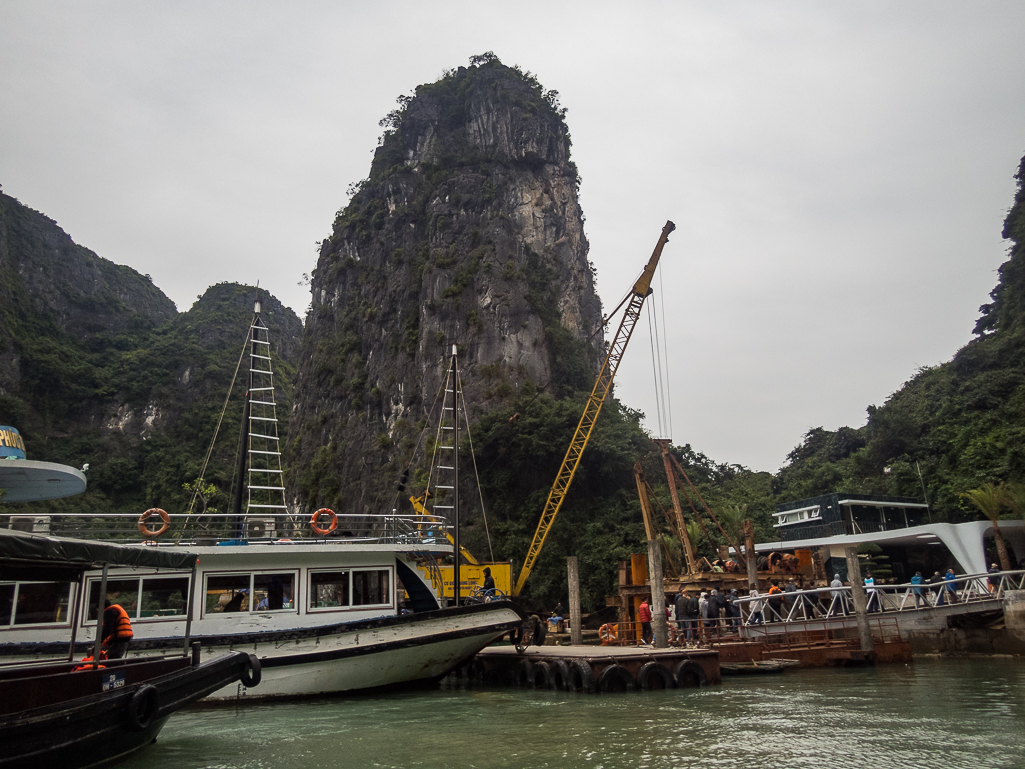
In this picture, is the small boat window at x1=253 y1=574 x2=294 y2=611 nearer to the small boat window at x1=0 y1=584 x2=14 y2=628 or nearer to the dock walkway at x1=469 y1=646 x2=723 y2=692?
the small boat window at x1=0 y1=584 x2=14 y2=628

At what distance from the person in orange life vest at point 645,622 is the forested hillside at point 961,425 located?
18651 millimetres

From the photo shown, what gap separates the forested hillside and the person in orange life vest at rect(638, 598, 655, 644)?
18651 mm

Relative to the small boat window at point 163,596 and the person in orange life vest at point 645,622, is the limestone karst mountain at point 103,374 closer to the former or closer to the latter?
the small boat window at point 163,596

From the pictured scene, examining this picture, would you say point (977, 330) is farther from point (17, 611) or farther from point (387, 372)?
point (17, 611)

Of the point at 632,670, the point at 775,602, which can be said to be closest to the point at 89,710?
the point at 632,670

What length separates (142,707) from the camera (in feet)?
26.1

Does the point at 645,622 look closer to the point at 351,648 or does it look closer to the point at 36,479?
the point at 351,648

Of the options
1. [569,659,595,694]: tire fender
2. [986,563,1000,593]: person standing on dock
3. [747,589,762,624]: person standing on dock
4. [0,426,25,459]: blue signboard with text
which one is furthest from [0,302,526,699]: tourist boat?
[986,563,1000,593]: person standing on dock

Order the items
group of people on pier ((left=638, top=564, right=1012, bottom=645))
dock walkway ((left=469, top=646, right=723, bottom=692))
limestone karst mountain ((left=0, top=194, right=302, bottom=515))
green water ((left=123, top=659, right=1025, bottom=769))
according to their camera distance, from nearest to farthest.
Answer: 1. green water ((left=123, top=659, right=1025, bottom=769))
2. dock walkway ((left=469, top=646, right=723, bottom=692))
3. group of people on pier ((left=638, top=564, right=1012, bottom=645))
4. limestone karst mountain ((left=0, top=194, right=302, bottom=515))

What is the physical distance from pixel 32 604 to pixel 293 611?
5053mm

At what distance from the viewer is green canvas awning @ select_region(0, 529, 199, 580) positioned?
22.8 ft

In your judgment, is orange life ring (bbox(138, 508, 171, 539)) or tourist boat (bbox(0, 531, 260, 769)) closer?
tourist boat (bbox(0, 531, 260, 769))

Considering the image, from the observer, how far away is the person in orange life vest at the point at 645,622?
2009 cm

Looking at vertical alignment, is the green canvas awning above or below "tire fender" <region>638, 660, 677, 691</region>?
above
